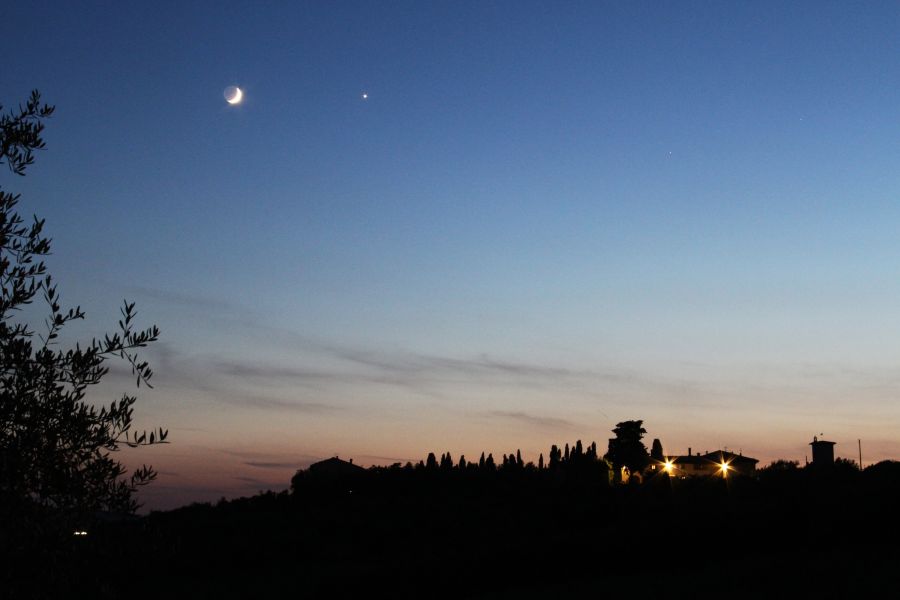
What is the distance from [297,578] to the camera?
64812 millimetres

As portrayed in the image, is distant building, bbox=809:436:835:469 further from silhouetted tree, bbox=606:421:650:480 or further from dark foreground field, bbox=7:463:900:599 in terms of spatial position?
silhouetted tree, bbox=606:421:650:480

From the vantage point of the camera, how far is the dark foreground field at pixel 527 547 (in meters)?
11.7

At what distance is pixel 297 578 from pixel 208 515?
4433cm

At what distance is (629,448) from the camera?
5094 inches

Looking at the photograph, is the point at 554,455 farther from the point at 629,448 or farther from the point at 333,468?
the point at 333,468

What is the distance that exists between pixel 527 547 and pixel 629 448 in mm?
88164

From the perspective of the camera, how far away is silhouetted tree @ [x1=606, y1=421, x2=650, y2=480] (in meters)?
128

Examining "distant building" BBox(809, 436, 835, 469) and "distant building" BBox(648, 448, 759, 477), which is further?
"distant building" BBox(648, 448, 759, 477)

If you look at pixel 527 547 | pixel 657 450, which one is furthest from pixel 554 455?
pixel 527 547

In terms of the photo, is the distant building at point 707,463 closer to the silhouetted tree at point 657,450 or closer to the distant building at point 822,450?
the silhouetted tree at point 657,450

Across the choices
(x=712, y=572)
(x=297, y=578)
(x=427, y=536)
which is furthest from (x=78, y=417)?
(x=427, y=536)

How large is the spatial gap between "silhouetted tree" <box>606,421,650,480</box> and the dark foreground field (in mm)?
24349

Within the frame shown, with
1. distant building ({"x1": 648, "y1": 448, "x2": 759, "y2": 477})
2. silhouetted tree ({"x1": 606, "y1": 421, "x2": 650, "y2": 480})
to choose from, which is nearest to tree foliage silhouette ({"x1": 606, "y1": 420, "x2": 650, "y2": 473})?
silhouetted tree ({"x1": 606, "y1": 421, "x2": 650, "y2": 480})

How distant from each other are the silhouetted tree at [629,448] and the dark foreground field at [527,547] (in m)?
24.3
